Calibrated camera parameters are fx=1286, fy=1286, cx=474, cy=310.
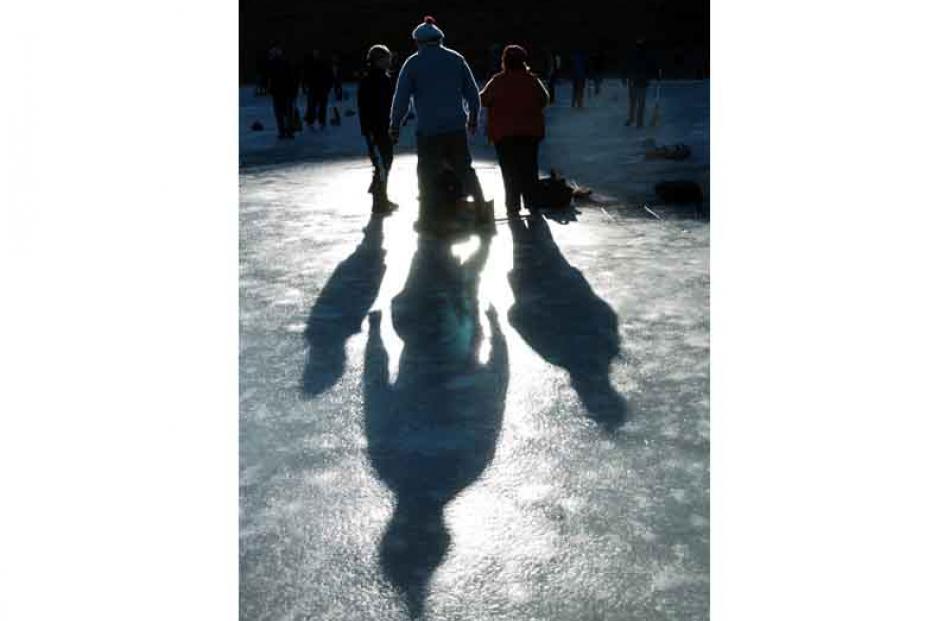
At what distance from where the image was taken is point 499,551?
14.3 ft

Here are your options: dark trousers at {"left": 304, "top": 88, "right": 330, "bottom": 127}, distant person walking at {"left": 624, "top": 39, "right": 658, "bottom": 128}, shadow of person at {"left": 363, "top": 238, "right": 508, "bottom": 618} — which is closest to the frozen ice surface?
shadow of person at {"left": 363, "top": 238, "right": 508, "bottom": 618}

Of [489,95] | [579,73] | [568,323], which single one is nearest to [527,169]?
[489,95]

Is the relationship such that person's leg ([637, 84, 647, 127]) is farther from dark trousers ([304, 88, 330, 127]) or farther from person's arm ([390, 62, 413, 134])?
person's arm ([390, 62, 413, 134])

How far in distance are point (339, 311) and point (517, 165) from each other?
4.26 meters

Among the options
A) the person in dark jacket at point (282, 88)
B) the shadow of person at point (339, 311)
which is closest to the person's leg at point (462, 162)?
the shadow of person at point (339, 311)

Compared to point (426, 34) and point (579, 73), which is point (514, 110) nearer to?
point (426, 34)

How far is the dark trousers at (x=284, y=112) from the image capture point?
68.4ft

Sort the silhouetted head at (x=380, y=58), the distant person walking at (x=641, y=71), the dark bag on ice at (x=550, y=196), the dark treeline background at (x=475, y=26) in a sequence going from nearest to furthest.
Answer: the silhouetted head at (x=380, y=58)
the dark bag on ice at (x=550, y=196)
the distant person walking at (x=641, y=71)
the dark treeline background at (x=475, y=26)

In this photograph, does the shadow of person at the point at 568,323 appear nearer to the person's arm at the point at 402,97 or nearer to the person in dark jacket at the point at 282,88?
the person's arm at the point at 402,97

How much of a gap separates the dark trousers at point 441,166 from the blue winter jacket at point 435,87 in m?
0.22

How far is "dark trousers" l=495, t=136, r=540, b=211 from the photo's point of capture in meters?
11.7
